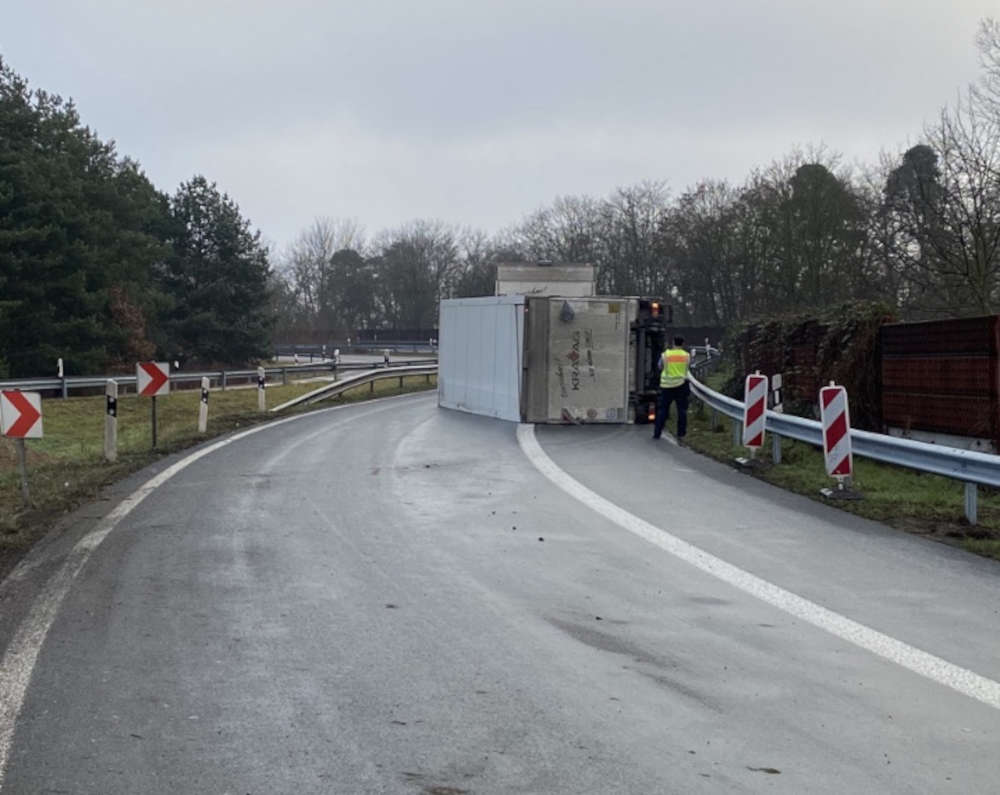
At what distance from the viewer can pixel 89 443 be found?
2447 centimetres

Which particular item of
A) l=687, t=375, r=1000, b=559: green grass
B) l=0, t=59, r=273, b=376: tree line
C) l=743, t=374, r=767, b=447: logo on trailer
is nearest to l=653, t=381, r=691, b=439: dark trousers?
l=687, t=375, r=1000, b=559: green grass

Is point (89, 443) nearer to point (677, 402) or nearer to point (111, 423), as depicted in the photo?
point (111, 423)

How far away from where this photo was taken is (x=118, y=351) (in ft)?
161

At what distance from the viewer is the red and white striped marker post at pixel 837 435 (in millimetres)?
11289

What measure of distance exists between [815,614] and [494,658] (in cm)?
213

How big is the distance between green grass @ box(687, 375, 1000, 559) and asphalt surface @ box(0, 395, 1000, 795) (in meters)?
0.43

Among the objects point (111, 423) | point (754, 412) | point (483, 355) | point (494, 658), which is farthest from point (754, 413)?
point (483, 355)

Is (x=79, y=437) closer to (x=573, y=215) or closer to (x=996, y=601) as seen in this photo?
(x=996, y=601)

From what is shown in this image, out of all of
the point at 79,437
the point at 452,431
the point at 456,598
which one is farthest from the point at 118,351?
the point at 456,598

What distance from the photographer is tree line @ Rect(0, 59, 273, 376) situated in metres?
41.2

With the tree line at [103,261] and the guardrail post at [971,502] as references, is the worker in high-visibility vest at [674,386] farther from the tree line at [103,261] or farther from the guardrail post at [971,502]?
the tree line at [103,261]

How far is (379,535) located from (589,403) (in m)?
11.3

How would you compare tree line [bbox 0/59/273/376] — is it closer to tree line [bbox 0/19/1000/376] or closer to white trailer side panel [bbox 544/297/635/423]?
tree line [bbox 0/19/1000/376]

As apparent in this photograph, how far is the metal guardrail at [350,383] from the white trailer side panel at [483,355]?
175 inches
